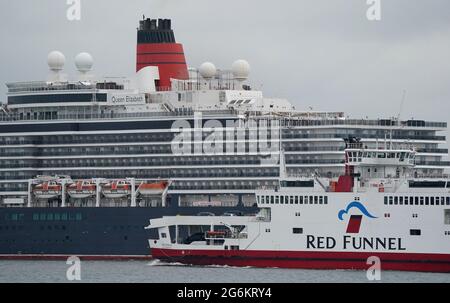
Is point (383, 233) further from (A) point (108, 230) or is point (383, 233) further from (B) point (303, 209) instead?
(A) point (108, 230)

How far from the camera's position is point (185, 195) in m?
101

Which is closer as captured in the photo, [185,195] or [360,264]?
[360,264]

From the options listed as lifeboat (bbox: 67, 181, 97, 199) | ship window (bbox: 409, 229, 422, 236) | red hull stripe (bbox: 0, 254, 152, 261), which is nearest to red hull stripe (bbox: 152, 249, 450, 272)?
ship window (bbox: 409, 229, 422, 236)

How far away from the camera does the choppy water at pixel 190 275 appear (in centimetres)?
8100

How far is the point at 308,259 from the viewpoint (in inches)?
3479

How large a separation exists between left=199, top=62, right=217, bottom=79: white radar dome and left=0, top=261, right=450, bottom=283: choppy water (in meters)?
16.9

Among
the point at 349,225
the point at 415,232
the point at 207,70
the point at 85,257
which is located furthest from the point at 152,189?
the point at 415,232

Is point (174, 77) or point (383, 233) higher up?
point (174, 77)

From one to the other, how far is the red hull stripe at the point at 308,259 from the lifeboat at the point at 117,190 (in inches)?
428

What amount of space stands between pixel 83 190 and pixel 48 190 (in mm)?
2475

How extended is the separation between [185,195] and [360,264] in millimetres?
17236

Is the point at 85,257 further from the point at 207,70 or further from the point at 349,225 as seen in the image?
the point at 349,225
